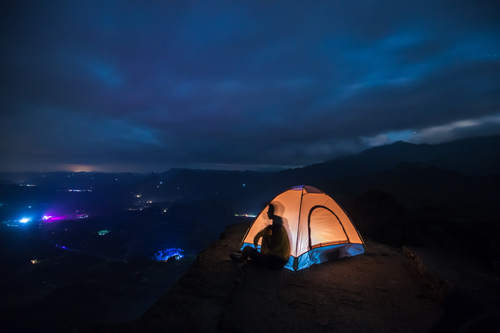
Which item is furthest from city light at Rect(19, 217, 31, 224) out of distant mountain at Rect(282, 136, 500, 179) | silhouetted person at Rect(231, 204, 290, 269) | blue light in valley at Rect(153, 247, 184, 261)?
distant mountain at Rect(282, 136, 500, 179)

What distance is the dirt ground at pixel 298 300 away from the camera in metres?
4.02

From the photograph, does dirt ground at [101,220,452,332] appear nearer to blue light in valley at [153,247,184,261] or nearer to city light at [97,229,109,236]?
blue light in valley at [153,247,184,261]

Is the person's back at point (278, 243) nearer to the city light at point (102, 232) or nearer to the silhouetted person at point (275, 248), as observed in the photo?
the silhouetted person at point (275, 248)

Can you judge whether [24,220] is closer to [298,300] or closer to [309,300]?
[298,300]

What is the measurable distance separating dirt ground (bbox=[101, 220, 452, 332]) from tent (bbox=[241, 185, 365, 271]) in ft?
1.42

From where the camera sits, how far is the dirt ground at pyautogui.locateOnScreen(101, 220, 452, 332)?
4.02m

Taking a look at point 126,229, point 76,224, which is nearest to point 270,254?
point 126,229

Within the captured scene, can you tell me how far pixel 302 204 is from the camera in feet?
23.4

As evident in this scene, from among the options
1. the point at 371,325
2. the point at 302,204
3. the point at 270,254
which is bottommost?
the point at 371,325

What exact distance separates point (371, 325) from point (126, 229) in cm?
8820

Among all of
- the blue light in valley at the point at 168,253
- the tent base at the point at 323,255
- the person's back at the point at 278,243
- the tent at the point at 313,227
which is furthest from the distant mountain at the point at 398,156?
the person's back at the point at 278,243

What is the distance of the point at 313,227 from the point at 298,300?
276 centimetres

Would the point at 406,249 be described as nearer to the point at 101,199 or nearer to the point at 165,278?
the point at 165,278

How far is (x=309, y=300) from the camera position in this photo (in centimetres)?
486
